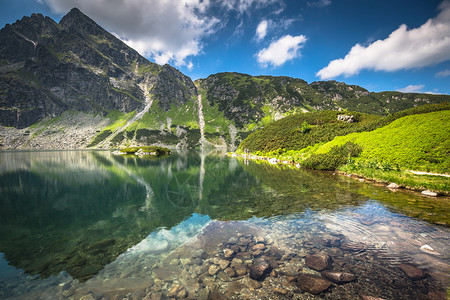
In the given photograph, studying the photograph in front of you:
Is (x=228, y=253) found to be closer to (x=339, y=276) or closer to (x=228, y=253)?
(x=228, y=253)

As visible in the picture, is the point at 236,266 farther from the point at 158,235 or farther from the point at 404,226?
the point at 404,226

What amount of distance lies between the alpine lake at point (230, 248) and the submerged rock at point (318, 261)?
58 mm

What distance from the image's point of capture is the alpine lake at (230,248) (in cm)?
852

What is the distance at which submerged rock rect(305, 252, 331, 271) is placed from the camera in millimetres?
9719

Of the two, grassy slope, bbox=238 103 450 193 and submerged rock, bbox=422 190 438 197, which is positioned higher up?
grassy slope, bbox=238 103 450 193

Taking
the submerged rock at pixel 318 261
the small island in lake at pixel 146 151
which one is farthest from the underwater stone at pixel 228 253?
the small island in lake at pixel 146 151

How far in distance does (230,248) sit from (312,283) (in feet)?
17.5

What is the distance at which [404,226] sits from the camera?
46.9 ft

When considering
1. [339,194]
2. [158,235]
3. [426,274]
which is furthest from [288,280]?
[339,194]

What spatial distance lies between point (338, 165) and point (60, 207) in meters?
54.8

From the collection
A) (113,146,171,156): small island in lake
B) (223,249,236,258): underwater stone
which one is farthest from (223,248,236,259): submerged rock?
(113,146,171,156): small island in lake

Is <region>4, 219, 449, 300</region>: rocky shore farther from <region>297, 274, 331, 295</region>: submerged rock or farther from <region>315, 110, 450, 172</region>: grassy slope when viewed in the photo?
<region>315, 110, 450, 172</region>: grassy slope

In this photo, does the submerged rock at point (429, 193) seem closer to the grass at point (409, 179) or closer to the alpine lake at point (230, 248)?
the grass at point (409, 179)

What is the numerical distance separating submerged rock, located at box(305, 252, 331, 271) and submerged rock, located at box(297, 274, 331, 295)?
831mm
